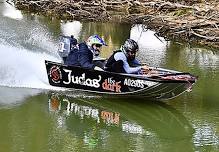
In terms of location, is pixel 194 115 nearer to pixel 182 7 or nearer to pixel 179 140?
pixel 179 140

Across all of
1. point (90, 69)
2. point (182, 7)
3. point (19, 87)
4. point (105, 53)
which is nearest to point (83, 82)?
point (90, 69)

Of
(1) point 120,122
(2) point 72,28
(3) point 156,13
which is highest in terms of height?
(3) point 156,13

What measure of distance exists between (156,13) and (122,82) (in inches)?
394

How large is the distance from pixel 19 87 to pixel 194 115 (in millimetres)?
3655

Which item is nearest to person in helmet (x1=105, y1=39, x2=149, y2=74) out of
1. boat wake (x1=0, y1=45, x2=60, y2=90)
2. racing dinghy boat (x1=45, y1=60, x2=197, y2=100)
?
racing dinghy boat (x1=45, y1=60, x2=197, y2=100)

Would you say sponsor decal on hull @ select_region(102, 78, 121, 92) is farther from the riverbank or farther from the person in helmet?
the riverbank

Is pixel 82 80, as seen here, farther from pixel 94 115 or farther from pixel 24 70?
pixel 24 70

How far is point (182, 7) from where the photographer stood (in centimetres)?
1930

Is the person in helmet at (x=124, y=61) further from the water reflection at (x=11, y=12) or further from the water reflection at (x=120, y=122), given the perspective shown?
the water reflection at (x=11, y=12)

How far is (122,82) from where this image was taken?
33.5 feet

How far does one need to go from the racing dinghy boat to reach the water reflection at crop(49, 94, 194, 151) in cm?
26

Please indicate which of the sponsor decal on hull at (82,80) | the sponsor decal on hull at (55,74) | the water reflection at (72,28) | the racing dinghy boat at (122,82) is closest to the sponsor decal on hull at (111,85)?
the racing dinghy boat at (122,82)

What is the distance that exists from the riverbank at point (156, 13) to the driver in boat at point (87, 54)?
281 inches

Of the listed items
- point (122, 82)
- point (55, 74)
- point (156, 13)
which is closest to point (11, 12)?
point (156, 13)
